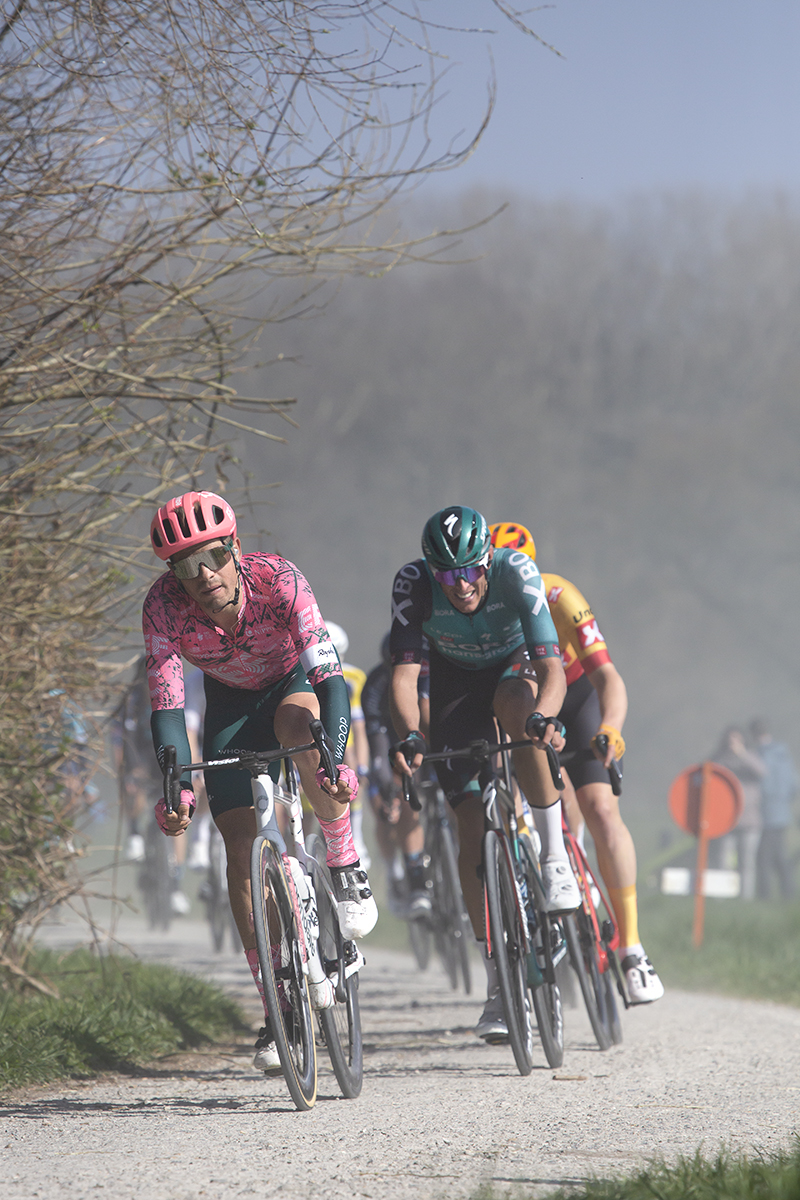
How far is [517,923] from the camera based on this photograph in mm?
5387

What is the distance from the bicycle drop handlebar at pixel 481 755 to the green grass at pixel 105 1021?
1.78m

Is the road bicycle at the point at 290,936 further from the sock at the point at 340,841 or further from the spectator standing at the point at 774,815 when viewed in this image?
the spectator standing at the point at 774,815

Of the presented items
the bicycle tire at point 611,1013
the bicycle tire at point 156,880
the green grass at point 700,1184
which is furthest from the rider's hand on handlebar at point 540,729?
the bicycle tire at point 156,880

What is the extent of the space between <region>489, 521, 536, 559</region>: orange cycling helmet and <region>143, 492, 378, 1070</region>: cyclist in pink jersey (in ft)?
5.43

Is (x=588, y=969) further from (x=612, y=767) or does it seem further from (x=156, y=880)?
(x=156, y=880)

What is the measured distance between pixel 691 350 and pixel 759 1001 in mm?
62894

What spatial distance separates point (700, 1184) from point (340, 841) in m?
2.24

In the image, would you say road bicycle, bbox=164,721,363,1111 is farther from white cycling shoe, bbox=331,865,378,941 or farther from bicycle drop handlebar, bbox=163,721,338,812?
white cycling shoe, bbox=331,865,378,941

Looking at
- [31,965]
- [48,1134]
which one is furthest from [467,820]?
[31,965]

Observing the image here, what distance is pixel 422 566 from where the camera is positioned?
5.83m

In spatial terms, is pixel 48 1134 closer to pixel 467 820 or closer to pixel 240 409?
pixel 467 820

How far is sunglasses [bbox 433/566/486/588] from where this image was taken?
5457mm

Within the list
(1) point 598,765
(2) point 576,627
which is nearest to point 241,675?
(2) point 576,627

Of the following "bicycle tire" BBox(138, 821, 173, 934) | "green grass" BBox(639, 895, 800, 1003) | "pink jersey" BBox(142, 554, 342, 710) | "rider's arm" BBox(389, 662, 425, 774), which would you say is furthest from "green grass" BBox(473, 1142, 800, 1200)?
"bicycle tire" BBox(138, 821, 173, 934)
